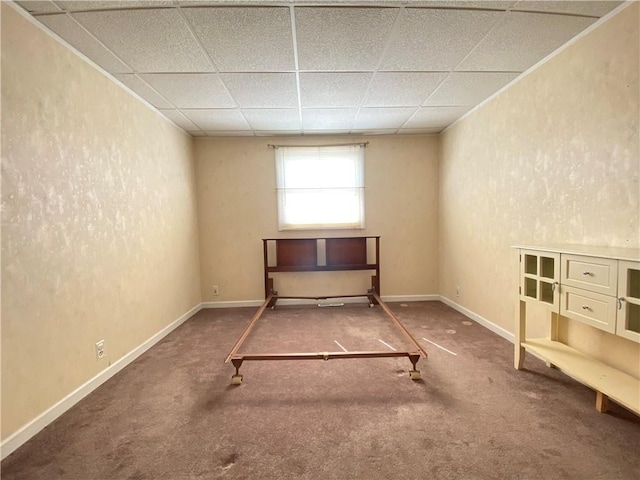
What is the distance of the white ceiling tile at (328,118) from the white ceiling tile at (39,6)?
200cm

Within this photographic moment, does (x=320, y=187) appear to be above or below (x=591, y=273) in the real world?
above

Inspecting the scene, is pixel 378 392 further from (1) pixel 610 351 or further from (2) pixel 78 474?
(2) pixel 78 474

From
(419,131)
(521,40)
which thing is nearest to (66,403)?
(521,40)

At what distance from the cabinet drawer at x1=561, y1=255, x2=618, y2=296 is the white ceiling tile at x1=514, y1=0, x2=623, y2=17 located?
1490 mm

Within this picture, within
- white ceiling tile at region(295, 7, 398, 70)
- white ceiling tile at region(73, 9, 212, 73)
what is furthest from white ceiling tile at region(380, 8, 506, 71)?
white ceiling tile at region(73, 9, 212, 73)

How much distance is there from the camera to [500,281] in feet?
9.30

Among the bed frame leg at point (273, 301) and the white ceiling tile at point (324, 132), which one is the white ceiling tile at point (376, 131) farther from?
the bed frame leg at point (273, 301)

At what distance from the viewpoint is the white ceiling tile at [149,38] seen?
168cm

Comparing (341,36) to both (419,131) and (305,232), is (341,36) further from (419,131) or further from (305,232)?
(305,232)

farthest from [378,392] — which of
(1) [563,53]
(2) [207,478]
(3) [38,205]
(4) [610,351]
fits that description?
(1) [563,53]

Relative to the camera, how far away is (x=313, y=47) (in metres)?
1.99

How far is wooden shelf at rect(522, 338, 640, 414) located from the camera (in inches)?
57.7

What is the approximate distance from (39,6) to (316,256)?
322cm

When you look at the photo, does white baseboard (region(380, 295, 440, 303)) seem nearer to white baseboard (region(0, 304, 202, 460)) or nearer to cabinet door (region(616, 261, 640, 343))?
cabinet door (region(616, 261, 640, 343))
